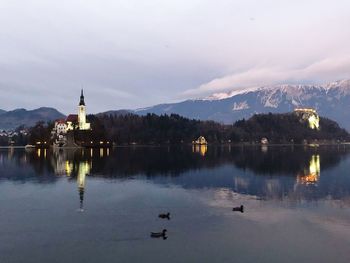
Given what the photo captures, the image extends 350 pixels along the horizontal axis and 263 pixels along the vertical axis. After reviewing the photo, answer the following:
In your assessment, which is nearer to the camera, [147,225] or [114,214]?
[147,225]

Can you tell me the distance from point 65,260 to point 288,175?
5585 cm

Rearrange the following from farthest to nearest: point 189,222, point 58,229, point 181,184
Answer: point 181,184, point 189,222, point 58,229

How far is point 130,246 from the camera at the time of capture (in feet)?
94.6

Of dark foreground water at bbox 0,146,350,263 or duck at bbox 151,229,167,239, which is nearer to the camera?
dark foreground water at bbox 0,146,350,263

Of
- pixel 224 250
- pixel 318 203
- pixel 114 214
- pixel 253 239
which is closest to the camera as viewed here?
pixel 224 250

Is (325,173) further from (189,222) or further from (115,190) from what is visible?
(189,222)

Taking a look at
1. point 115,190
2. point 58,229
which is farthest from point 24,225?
point 115,190

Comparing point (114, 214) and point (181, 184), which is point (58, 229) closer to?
point (114, 214)

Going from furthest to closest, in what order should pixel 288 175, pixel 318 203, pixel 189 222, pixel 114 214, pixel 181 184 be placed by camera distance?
pixel 288 175 → pixel 181 184 → pixel 318 203 → pixel 114 214 → pixel 189 222

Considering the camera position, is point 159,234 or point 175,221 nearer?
point 159,234

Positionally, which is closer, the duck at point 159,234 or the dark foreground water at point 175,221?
the dark foreground water at point 175,221

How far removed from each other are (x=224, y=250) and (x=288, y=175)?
4954 centimetres

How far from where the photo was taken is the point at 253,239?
102 feet

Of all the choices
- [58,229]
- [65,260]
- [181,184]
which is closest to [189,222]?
[58,229]
